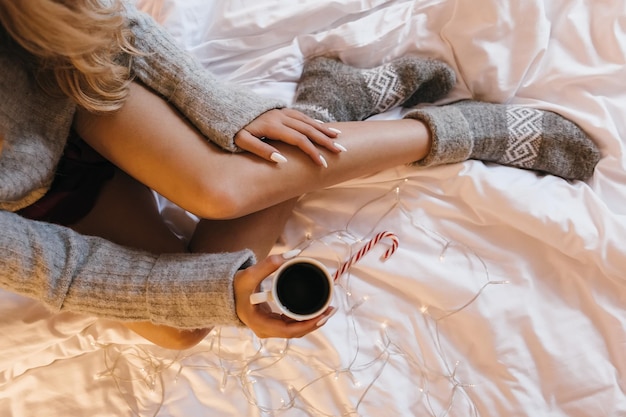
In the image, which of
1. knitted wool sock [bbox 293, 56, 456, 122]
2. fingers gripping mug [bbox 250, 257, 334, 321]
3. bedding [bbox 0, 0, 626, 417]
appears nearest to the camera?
fingers gripping mug [bbox 250, 257, 334, 321]

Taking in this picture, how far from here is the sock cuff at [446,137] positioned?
918 millimetres

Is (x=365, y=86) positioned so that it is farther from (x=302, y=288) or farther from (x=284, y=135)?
(x=302, y=288)

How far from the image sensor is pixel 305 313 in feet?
2.25

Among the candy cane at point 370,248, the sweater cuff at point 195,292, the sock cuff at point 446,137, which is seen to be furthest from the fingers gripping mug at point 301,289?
the sock cuff at point 446,137

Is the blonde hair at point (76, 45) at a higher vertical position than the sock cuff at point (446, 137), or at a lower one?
higher

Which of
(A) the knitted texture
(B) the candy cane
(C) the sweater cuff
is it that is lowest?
(B) the candy cane

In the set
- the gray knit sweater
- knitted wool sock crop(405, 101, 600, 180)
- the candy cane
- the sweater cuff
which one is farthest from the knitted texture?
knitted wool sock crop(405, 101, 600, 180)

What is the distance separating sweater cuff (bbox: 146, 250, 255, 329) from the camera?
0.78m

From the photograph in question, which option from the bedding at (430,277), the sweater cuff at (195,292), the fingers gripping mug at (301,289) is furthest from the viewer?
the bedding at (430,277)

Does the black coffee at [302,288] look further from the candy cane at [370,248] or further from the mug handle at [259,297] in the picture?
the candy cane at [370,248]

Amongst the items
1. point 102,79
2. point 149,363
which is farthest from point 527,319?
point 102,79

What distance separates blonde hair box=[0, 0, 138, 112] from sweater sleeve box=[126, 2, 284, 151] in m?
0.03

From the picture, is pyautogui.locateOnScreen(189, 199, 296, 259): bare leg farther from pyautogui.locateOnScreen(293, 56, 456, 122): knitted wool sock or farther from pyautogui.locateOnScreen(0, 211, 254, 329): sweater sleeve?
pyautogui.locateOnScreen(293, 56, 456, 122): knitted wool sock

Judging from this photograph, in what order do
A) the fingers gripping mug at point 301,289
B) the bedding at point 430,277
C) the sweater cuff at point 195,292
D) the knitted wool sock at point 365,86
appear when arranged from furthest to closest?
the knitted wool sock at point 365,86 < the bedding at point 430,277 < the sweater cuff at point 195,292 < the fingers gripping mug at point 301,289
